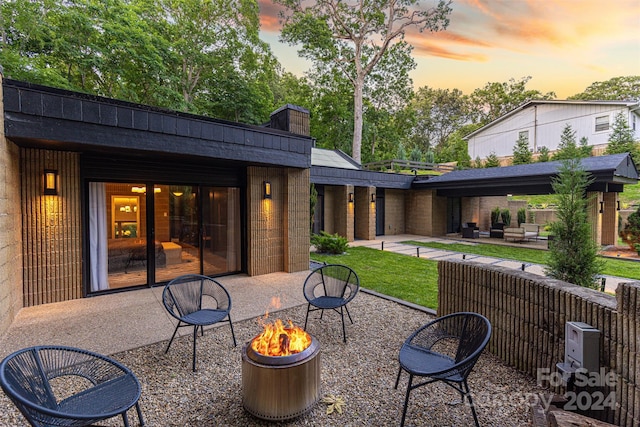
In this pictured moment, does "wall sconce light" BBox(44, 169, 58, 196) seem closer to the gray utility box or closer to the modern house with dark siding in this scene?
the modern house with dark siding

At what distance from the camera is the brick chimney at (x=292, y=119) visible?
6.85 metres

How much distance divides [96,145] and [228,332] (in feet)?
11.1

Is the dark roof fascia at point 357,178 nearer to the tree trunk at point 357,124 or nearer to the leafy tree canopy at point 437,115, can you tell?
the tree trunk at point 357,124

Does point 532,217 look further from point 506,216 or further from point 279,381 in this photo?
point 279,381

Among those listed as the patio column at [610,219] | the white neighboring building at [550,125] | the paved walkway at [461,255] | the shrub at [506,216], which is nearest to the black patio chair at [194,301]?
the paved walkway at [461,255]

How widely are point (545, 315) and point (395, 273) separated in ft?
14.5

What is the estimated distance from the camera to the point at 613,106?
18266mm

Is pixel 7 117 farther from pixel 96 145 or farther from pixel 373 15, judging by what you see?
pixel 373 15

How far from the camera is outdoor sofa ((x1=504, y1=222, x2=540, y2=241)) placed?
12.4 metres

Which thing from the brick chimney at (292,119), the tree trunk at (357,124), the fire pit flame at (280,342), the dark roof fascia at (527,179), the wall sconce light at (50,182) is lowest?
the fire pit flame at (280,342)

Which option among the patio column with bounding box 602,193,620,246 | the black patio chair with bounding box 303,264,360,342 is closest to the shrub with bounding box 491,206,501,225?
the patio column with bounding box 602,193,620,246

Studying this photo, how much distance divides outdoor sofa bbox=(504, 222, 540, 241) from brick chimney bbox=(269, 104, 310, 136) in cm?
1073

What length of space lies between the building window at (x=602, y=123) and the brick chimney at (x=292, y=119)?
22391mm

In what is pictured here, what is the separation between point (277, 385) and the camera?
2215 mm
